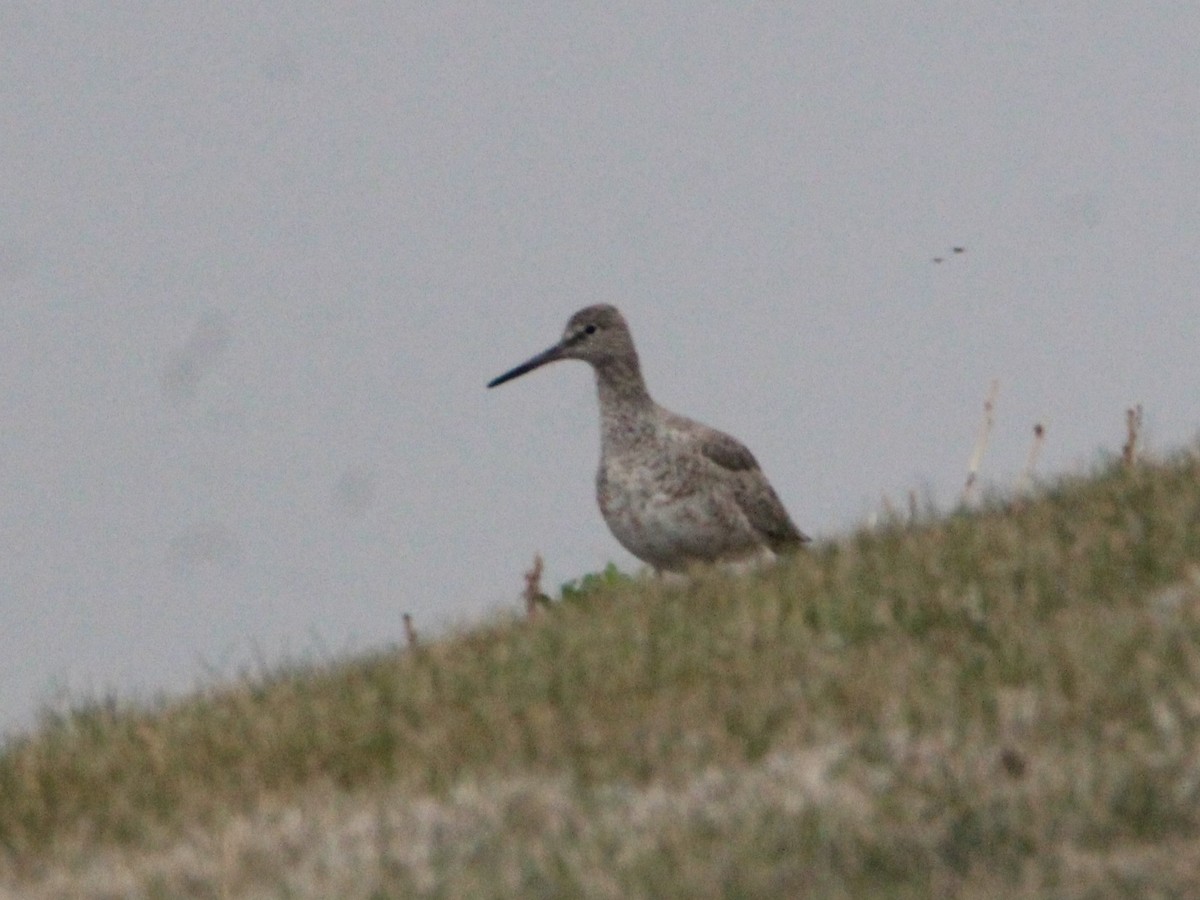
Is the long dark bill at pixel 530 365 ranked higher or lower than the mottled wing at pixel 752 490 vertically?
higher

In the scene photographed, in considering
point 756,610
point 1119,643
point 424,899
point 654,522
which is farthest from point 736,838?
point 654,522

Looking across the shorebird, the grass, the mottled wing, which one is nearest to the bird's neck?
the shorebird

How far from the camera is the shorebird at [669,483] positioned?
16.4m

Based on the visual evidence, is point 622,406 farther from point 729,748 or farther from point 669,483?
point 729,748

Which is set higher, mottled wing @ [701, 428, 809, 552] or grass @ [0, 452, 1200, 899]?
mottled wing @ [701, 428, 809, 552]

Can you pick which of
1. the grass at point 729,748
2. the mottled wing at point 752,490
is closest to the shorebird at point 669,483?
the mottled wing at point 752,490

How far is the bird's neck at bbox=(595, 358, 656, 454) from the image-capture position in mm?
17047

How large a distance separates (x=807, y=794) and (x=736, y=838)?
1.28 feet

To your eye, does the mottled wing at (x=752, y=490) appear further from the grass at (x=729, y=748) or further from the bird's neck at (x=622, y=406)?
the grass at (x=729, y=748)

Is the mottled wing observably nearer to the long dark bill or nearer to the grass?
the long dark bill

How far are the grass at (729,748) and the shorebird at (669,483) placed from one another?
4.07 m

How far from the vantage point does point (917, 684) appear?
9.66 meters

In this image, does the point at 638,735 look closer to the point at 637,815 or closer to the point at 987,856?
the point at 637,815

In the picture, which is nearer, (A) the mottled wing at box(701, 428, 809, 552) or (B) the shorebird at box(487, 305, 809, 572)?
(B) the shorebird at box(487, 305, 809, 572)
